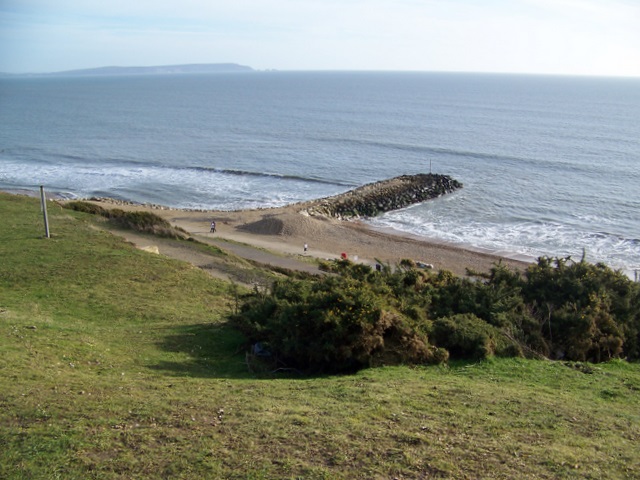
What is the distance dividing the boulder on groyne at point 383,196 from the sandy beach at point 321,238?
1.86 m

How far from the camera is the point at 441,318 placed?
50.9ft

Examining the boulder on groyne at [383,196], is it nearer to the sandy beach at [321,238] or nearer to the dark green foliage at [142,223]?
the sandy beach at [321,238]

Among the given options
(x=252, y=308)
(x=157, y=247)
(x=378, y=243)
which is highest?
(x=252, y=308)

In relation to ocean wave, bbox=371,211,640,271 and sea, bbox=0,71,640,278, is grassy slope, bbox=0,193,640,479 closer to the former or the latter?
ocean wave, bbox=371,211,640,271

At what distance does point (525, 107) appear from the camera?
13250 centimetres

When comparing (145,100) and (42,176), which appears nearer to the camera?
(42,176)

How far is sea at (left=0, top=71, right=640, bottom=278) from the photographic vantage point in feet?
147

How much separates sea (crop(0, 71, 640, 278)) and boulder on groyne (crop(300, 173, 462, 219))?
5.86 feet

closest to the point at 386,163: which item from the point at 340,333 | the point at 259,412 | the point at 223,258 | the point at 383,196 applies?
the point at 383,196

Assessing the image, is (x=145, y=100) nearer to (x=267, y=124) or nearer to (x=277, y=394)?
(x=267, y=124)

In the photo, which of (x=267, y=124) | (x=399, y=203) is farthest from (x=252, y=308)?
(x=267, y=124)

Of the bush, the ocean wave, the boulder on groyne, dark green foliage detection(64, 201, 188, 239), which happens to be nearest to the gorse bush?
the bush

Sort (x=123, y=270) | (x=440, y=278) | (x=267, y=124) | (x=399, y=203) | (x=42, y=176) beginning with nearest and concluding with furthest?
(x=440, y=278) < (x=123, y=270) < (x=399, y=203) < (x=42, y=176) < (x=267, y=124)

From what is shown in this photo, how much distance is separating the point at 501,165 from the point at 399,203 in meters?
19.7
